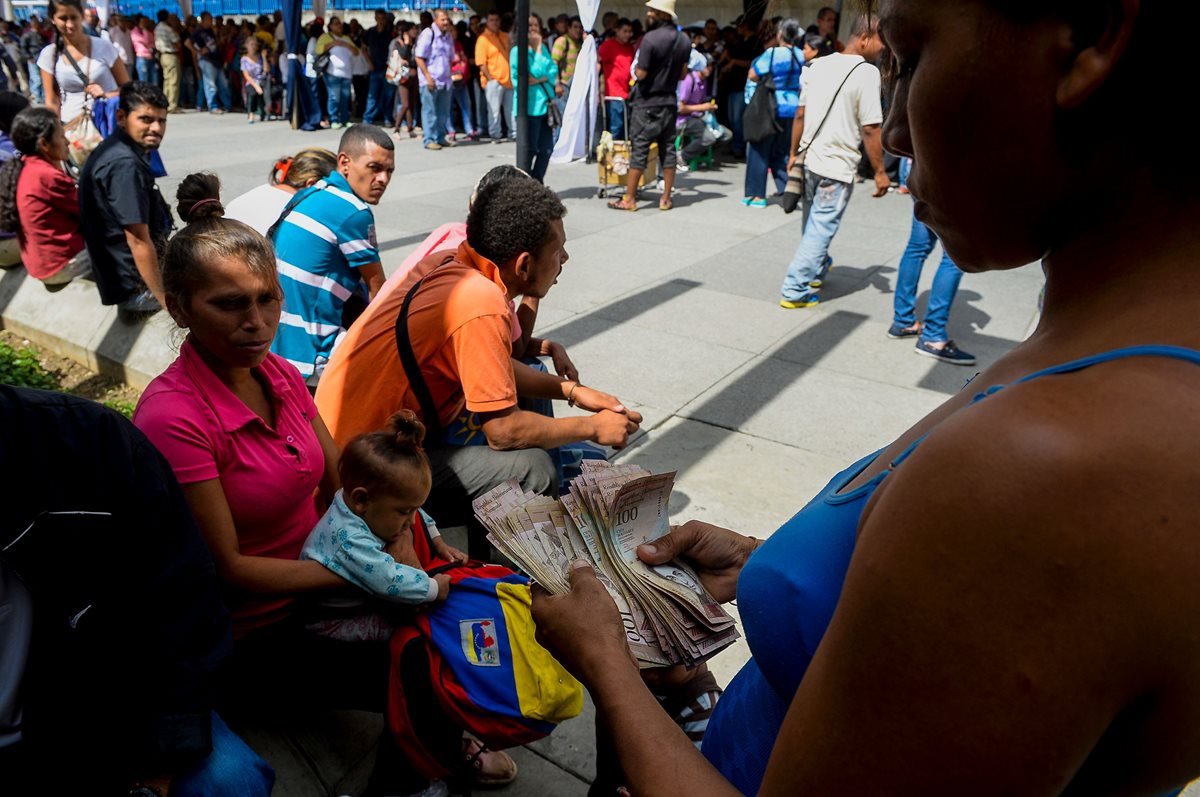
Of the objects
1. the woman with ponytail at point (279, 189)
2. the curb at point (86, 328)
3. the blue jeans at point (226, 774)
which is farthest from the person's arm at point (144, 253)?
the blue jeans at point (226, 774)

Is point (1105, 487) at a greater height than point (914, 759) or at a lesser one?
greater

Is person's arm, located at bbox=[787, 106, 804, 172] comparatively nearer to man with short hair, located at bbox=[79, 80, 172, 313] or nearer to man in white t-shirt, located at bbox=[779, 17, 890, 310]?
man in white t-shirt, located at bbox=[779, 17, 890, 310]

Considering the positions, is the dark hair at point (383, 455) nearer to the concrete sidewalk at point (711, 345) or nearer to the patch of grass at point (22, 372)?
the concrete sidewalk at point (711, 345)

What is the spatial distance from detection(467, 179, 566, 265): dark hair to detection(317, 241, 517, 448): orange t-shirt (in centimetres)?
16

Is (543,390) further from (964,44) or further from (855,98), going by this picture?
(855,98)

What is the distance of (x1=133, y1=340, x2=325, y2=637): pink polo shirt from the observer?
207 centimetres

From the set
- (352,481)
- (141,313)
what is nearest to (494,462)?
(352,481)

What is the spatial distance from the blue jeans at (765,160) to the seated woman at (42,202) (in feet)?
22.8

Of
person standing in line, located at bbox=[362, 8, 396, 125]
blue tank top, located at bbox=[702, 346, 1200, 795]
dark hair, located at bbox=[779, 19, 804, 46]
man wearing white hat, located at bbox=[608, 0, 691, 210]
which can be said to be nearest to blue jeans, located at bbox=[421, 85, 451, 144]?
person standing in line, located at bbox=[362, 8, 396, 125]

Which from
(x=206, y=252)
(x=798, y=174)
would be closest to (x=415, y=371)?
(x=206, y=252)

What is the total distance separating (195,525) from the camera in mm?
1954

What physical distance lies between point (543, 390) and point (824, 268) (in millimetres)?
4669

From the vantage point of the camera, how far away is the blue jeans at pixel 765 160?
10039mm

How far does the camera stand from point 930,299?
582 cm
